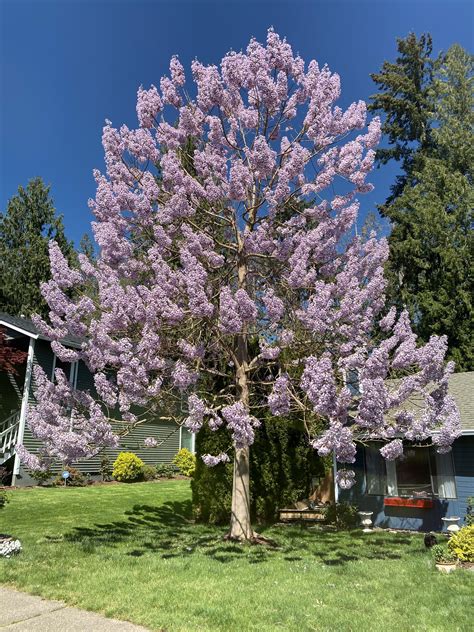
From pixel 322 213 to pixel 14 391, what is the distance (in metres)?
12.4

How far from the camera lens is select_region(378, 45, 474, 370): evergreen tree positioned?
76.6ft

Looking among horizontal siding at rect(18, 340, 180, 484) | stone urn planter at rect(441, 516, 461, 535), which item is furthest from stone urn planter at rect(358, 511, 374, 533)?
horizontal siding at rect(18, 340, 180, 484)

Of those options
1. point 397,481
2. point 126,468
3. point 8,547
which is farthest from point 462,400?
point 126,468

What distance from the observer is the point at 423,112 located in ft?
97.0

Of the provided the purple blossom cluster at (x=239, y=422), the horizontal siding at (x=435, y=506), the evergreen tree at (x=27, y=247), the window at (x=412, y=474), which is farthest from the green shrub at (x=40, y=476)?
the evergreen tree at (x=27, y=247)

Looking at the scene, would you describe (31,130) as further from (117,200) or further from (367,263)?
(367,263)

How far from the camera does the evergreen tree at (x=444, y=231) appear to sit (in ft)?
76.6

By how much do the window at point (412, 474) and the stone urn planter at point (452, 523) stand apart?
21.2 inches

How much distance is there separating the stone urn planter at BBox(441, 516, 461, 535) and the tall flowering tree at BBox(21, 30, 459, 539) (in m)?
1.47

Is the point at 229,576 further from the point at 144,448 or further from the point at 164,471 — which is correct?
the point at 144,448

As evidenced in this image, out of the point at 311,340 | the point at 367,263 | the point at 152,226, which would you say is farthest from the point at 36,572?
the point at 367,263

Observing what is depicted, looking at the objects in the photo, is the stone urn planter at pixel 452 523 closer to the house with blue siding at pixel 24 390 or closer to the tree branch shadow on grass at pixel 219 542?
the tree branch shadow on grass at pixel 219 542

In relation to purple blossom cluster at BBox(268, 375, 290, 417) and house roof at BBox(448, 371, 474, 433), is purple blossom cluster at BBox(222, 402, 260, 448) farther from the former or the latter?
house roof at BBox(448, 371, 474, 433)

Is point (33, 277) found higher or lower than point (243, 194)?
higher
